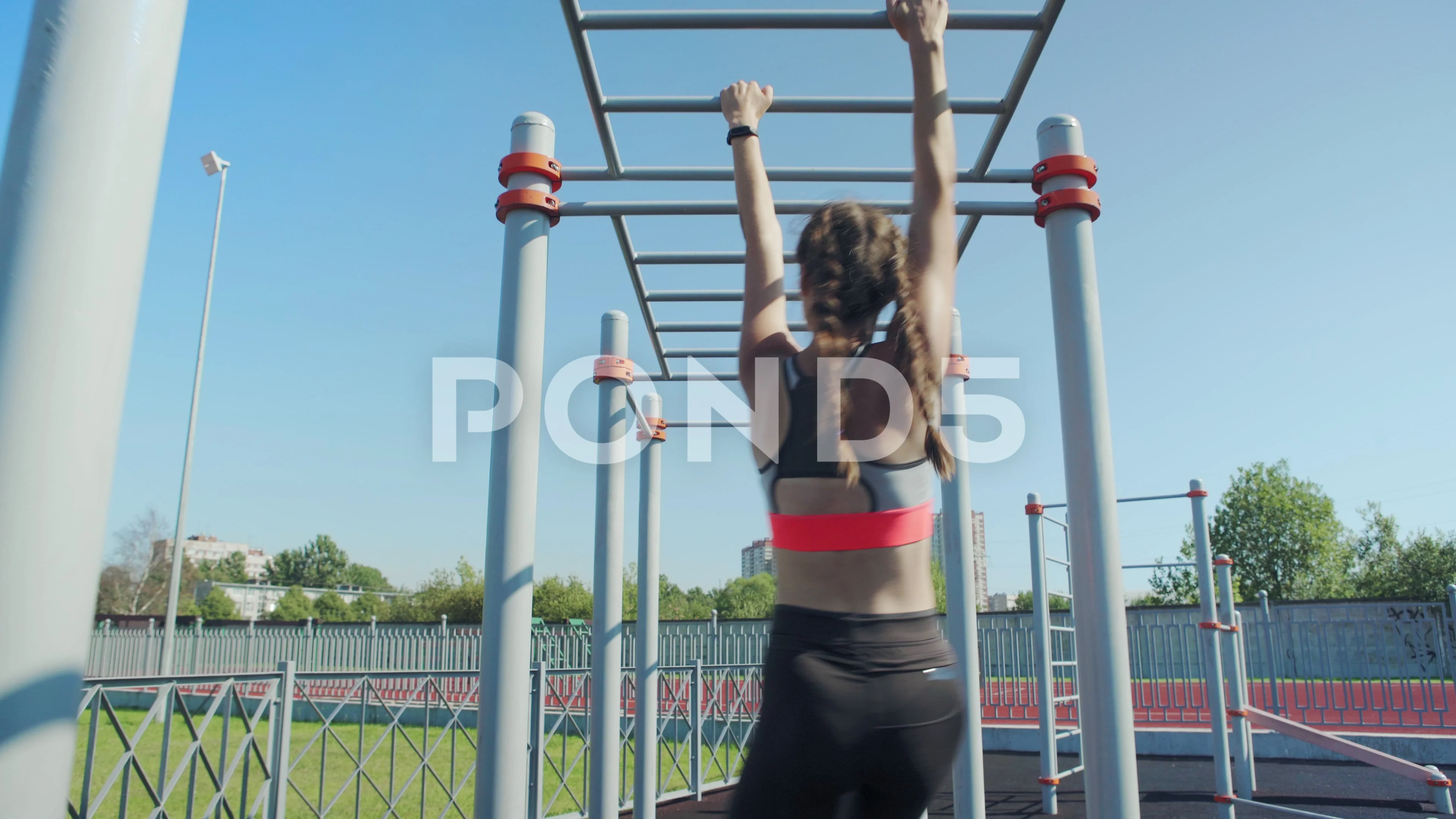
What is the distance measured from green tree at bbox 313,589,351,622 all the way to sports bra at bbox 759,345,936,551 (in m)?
59.0

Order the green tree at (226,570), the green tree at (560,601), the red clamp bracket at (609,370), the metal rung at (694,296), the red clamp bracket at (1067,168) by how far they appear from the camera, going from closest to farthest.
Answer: the red clamp bracket at (1067,168) → the metal rung at (694,296) → the red clamp bracket at (609,370) → the green tree at (560,601) → the green tree at (226,570)

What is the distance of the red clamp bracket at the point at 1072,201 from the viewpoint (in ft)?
7.73

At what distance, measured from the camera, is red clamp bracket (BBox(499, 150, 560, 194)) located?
2.55 m

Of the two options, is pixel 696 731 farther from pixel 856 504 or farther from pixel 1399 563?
pixel 1399 563

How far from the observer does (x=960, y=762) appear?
12.5 feet

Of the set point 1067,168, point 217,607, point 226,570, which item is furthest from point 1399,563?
point 226,570

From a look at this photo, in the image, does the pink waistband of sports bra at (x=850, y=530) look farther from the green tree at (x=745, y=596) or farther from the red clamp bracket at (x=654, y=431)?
the green tree at (x=745, y=596)

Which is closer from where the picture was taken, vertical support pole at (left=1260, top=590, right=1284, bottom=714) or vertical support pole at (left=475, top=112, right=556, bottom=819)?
vertical support pole at (left=475, top=112, right=556, bottom=819)

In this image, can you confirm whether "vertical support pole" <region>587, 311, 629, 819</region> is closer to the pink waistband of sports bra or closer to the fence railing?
the pink waistband of sports bra

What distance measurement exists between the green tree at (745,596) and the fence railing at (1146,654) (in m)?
31.0

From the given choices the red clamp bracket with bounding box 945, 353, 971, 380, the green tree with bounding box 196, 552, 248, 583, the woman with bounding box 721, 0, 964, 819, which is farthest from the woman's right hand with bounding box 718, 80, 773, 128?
the green tree with bounding box 196, 552, 248, 583

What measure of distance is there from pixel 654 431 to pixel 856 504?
4480 mm

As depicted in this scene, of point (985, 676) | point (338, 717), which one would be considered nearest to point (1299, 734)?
point (985, 676)

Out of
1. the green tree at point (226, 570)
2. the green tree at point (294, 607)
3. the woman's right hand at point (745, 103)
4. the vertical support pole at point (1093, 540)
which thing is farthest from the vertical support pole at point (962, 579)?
the green tree at point (226, 570)
